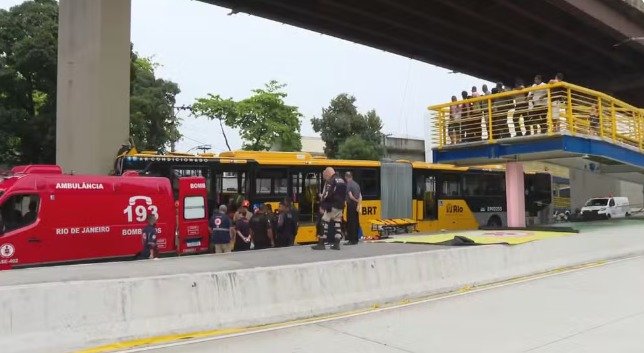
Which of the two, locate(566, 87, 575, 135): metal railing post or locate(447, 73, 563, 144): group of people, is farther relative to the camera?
locate(447, 73, 563, 144): group of people

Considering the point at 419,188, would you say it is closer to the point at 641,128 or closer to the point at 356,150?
the point at 641,128

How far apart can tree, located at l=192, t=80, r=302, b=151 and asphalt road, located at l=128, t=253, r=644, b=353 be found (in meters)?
32.2

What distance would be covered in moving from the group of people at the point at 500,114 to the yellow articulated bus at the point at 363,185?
12.9 ft

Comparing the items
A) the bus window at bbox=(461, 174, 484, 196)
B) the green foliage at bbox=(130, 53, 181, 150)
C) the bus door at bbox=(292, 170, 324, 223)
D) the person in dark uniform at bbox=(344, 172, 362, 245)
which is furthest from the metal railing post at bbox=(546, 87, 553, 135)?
the green foliage at bbox=(130, 53, 181, 150)

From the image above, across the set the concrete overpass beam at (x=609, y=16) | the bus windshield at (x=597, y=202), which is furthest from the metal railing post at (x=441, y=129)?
the bus windshield at (x=597, y=202)

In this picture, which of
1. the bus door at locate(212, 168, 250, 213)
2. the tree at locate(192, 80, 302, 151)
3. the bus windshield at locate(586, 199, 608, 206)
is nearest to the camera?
the bus door at locate(212, 168, 250, 213)

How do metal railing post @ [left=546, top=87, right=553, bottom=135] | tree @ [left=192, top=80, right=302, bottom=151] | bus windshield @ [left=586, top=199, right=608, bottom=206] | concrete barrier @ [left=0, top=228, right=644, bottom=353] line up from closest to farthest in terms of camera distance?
1. concrete barrier @ [left=0, top=228, right=644, bottom=353]
2. metal railing post @ [left=546, top=87, right=553, bottom=135]
3. bus windshield @ [left=586, top=199, right=608, bottom=206]
4. tree @ [left=192, top=80, right=302, bottom=151]

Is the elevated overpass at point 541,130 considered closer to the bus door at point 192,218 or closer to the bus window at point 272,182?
the bus window at point 272,182

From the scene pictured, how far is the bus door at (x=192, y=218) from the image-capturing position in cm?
1461

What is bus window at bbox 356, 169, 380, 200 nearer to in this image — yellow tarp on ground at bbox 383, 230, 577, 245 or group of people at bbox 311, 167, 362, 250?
yellow tarp on ground at bbox 383, 230, 577, 245

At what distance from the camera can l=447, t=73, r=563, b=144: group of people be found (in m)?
16.3

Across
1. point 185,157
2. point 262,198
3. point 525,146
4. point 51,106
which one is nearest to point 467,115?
point 525,146

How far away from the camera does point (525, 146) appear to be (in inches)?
649

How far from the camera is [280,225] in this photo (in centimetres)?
1428
